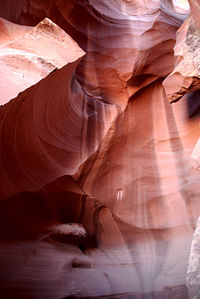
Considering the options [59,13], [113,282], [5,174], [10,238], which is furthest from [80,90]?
[113,282]

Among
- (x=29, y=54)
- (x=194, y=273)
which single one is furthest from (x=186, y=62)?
(x=194, y=273)

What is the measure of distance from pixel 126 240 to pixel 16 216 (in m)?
1.39

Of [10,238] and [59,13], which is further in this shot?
[59,13]

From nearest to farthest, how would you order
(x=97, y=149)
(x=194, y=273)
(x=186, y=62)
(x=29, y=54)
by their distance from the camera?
(x=194, y=273) → (x=29, y=54) → (x=186, y=62) → (x=97, y=149)

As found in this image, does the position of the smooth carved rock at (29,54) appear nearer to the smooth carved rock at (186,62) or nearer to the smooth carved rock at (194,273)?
the smooth carved rock at (186,62)

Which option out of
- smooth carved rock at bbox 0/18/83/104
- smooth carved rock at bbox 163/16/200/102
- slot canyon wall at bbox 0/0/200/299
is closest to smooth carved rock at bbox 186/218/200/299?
slot canyon wall at bbox 0/0/200/299

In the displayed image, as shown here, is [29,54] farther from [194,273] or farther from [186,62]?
[194,273]

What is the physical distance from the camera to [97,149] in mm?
4012

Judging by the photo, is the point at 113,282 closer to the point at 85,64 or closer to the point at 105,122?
the point at 105,122

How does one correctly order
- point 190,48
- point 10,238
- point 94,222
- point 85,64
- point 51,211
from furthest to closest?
point 85,64 → point 94,222 → point 51,211 → point 10,238 → point 190,48

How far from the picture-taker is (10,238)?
3.43 meters

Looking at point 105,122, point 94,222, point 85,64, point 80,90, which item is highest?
point 85,64

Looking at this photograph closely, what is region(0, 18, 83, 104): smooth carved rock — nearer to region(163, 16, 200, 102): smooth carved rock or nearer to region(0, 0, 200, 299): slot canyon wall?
region(0, 0, 200, 299): slot canyon wall

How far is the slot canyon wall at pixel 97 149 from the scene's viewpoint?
3170 millimetres
